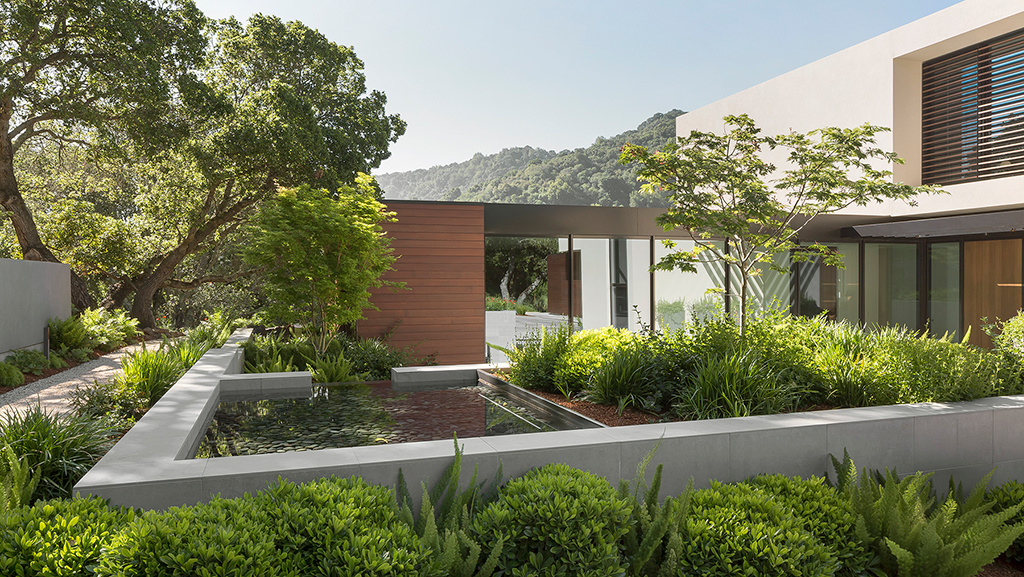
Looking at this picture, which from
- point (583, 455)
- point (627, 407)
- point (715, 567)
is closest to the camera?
point (715, 567)

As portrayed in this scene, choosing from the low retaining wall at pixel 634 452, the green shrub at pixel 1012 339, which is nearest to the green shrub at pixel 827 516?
the low retaining wall at pixel 634 452

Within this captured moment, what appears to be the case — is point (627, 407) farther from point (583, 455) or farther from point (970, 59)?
point (970, 59)

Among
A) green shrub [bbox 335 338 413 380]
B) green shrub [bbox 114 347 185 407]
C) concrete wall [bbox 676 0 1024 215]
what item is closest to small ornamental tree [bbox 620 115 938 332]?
green shrub [bbox 335 338 413 380]

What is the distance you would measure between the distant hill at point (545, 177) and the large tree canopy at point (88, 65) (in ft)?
101

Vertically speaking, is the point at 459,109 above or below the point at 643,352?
above

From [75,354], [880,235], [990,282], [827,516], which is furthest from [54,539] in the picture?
[990,282]

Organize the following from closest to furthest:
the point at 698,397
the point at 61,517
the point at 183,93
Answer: the point at 61,517
the point at 698,397
the point at 183,93

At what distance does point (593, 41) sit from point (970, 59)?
51.0 m

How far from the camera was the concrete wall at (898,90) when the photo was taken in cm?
1136

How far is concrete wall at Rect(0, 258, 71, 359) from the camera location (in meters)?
9.98

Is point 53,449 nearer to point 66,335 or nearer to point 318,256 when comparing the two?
point 318,256

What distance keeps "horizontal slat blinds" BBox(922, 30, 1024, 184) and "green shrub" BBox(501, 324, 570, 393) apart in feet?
32.0

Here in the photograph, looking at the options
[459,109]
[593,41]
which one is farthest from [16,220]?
[593,41]

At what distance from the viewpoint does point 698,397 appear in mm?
4969
